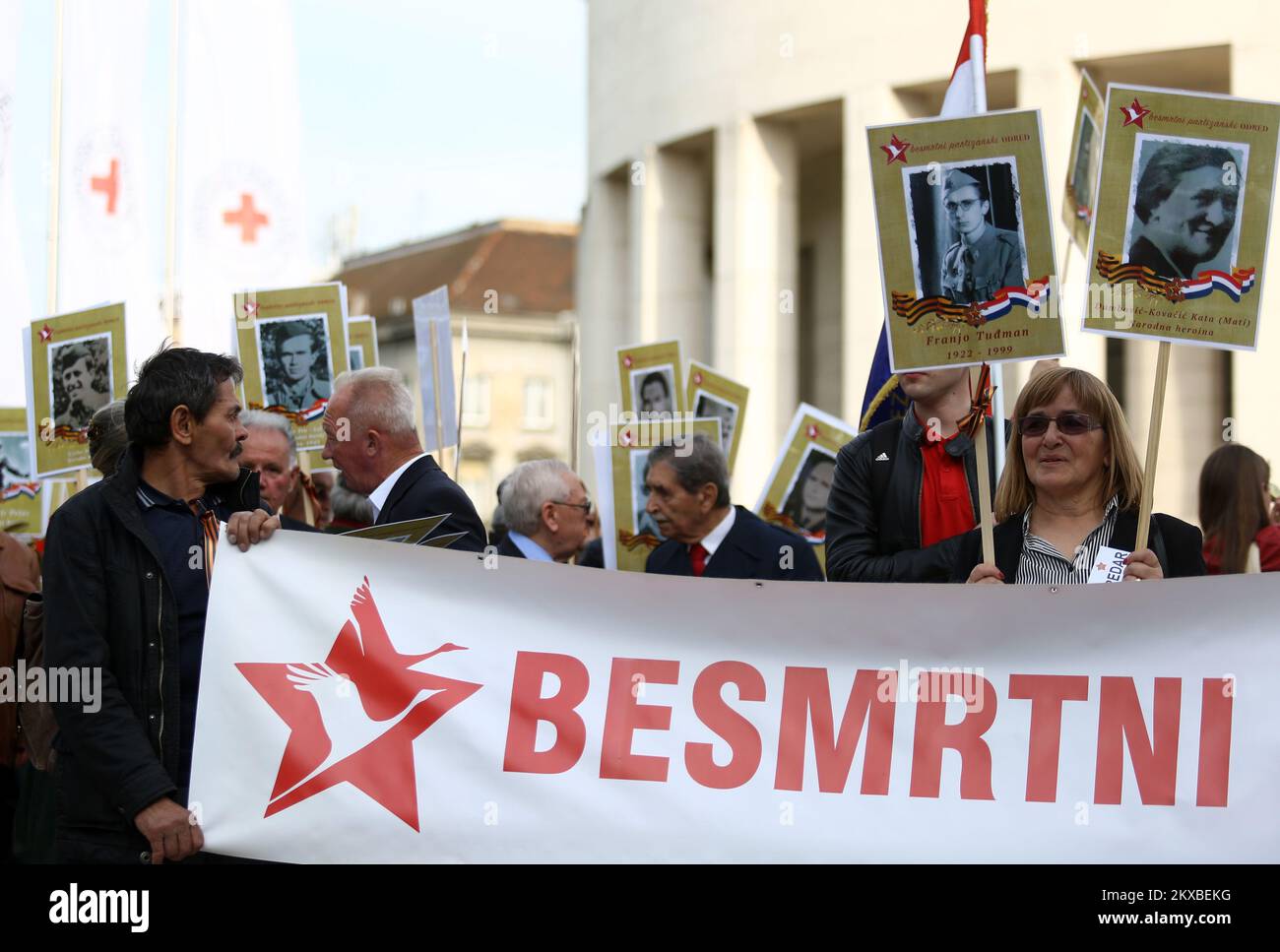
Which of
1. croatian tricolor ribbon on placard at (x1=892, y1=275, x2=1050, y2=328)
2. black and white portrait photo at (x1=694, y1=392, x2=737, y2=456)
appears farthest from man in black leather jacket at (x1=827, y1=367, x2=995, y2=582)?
black and white portrait photo at (x1=694, y1=392, x2=737, y2=456)

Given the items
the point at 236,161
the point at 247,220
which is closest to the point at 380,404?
the point at 247,220

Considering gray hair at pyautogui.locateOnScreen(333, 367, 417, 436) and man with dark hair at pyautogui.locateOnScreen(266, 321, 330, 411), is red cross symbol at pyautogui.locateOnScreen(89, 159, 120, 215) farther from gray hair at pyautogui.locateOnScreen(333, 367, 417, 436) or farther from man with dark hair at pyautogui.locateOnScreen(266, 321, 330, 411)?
gray hair at pyautogui.locateOnScreen(333, 367, 417, 436)

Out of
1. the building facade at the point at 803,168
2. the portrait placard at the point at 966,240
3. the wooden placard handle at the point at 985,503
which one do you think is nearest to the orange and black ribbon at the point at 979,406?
the wooden placard handle at the point at 985,503

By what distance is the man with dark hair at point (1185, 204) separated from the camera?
4.52 m

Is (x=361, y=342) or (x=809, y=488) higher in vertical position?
(x=361, y=342)

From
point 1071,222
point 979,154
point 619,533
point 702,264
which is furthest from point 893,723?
point 702,264

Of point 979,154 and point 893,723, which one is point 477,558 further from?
point 979,154

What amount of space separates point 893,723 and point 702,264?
93.4ft

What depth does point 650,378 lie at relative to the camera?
9531 millimetres

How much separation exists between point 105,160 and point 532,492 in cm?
605

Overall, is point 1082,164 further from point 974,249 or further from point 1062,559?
point 1062,559

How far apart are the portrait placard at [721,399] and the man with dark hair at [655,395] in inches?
4.8

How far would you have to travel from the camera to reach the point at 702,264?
3231cm

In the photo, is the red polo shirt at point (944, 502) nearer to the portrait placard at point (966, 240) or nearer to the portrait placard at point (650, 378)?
the portrait placard at point (966, 240)
